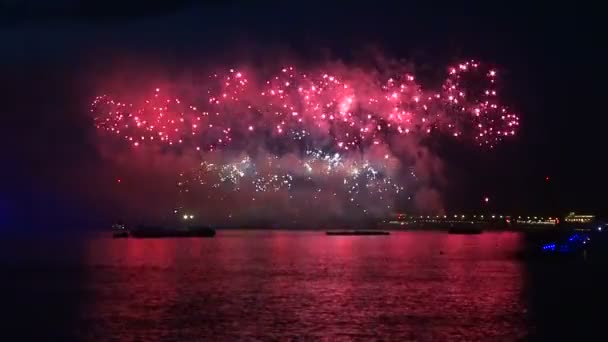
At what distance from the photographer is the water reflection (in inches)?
1110

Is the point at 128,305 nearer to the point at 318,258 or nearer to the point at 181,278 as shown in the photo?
the point at 181,278

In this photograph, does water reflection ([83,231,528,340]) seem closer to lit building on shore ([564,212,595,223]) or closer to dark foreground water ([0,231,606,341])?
dark foreground water ([0,231,606,341])

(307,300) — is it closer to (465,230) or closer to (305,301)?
(305,301)

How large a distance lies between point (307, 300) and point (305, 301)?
384 millimetres

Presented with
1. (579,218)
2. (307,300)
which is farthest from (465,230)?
(307,300)

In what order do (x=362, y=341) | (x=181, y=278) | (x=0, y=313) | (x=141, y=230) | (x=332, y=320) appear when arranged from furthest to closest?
(x=141, y=230)
(x=181, y=278)
(x=0, y=313)
(x=332, y=320)
(x=362, y=341)

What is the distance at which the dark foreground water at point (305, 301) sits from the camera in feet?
92.2

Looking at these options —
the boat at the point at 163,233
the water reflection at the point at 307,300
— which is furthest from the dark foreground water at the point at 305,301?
Result: the boat at the point at 163,233

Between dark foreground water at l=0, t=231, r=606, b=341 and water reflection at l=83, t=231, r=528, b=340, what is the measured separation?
0.05 metres

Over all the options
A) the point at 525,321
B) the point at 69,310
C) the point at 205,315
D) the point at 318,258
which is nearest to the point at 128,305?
the point at 69,310

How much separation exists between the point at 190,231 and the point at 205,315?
101 meters


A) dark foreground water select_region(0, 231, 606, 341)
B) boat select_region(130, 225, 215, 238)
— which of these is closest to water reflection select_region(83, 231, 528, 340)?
dark foreground water select_region(0, 231, 606, 341)

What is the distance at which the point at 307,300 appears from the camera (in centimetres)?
3662

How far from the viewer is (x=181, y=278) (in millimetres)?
48688
